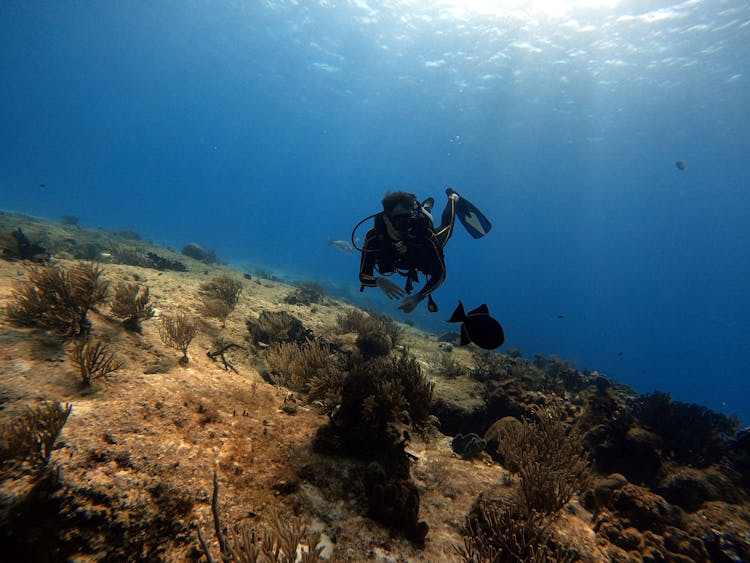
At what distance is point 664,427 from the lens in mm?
7531

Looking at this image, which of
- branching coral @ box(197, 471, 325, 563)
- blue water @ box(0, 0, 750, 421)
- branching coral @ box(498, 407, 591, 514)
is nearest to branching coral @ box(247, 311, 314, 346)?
branching coral @ box(498, 407, 591, 514)

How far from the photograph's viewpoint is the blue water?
3238 centimetres

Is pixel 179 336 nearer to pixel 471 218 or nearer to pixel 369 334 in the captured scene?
pixel 369 334

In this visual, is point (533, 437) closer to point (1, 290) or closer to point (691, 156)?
point (1, 290)

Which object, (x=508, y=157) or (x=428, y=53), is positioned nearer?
(x=428, y=53)

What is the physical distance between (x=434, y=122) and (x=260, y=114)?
202ft

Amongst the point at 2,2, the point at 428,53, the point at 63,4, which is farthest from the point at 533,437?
the point at 2,2

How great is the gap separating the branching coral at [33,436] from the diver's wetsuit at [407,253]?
137 inches

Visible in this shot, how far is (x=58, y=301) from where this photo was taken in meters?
4.86

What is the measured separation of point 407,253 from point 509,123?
56086 mm

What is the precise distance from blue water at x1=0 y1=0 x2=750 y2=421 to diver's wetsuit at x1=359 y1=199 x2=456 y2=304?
3027cm

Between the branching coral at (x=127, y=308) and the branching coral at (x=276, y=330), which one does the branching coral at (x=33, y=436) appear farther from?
the branching coral at (x=276, y=330)

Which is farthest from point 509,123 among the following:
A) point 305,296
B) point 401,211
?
point 401,211

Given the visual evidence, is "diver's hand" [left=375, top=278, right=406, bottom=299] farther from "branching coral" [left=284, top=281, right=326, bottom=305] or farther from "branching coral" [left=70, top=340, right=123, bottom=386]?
"branching coral" [left=284, top=281, right=326, bottom=305]
